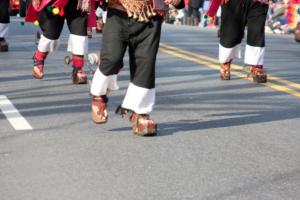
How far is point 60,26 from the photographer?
10.7 m

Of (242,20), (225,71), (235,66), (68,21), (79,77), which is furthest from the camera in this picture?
(235,66)

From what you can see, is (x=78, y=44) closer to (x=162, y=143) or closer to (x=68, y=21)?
(x=68, y=21)

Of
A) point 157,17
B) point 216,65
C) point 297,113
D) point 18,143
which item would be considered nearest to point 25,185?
point 18,143

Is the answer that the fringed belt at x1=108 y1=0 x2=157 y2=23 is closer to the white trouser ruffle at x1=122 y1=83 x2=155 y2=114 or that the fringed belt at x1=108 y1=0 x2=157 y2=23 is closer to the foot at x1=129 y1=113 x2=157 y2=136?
the white trouser ruffle at x1=122 y1=83 x2=155 y2=114

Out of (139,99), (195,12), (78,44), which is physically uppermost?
(139,99)

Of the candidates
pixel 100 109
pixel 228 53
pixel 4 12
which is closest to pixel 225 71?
pixel 228 53

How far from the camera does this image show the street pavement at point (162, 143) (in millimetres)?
5512

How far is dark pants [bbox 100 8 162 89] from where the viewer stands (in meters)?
7.27

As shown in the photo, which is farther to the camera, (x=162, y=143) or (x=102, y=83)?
(x=102, y=83)

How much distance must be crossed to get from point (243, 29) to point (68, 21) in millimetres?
2049

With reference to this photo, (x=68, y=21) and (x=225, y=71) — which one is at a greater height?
(x=68, y=21)

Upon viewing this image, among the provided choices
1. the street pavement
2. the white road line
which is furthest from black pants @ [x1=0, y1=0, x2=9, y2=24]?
the white road line

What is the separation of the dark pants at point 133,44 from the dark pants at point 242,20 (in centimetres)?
370

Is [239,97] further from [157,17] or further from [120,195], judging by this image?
[120,195]
